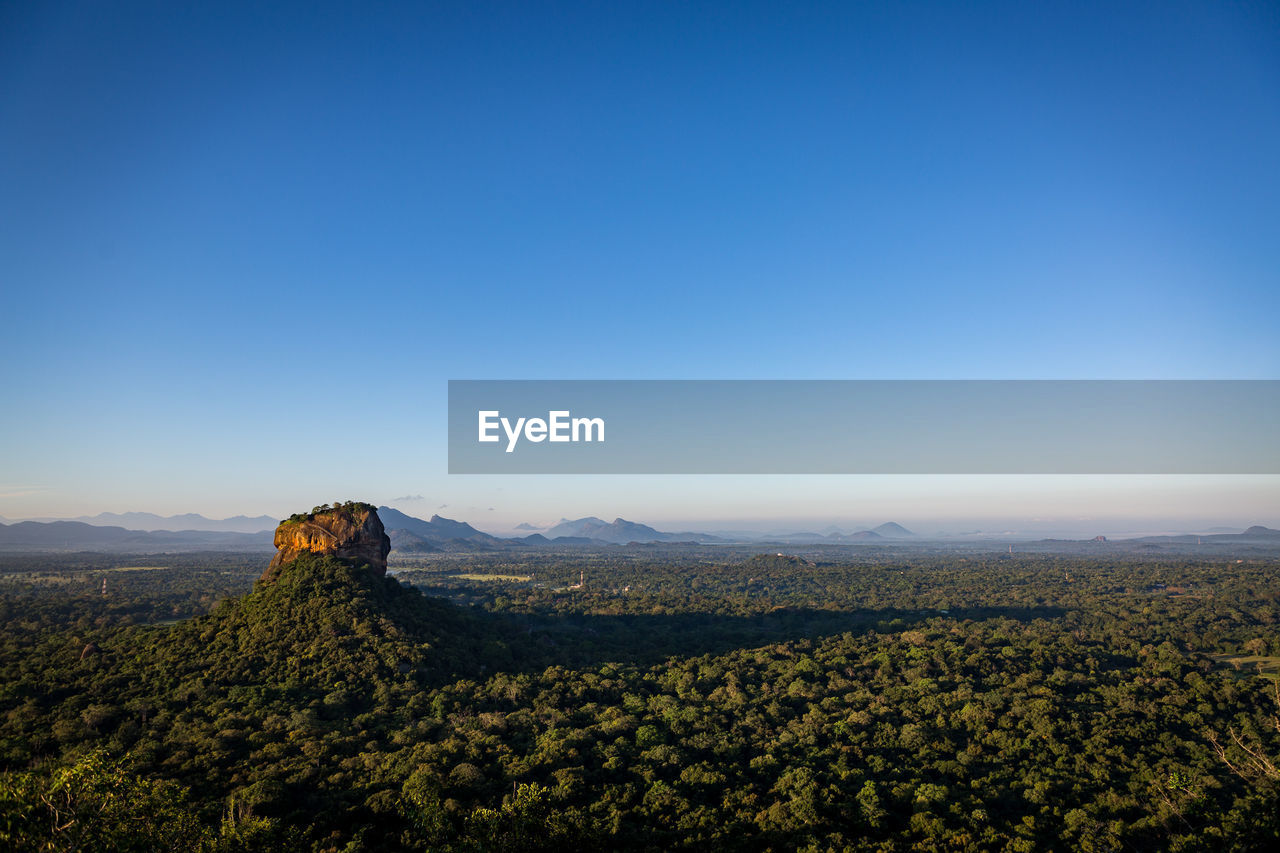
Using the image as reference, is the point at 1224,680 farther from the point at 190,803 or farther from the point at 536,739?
the point at 190,803

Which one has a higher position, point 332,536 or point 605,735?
point 332,536

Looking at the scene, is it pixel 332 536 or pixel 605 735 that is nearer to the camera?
pixel 605 735

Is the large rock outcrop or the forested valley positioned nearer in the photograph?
the forested valley

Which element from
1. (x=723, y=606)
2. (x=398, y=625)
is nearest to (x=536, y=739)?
(x=398, y=625)

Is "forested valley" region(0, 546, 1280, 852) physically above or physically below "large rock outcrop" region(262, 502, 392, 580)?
below

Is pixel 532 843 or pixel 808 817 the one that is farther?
pixel 808 817
